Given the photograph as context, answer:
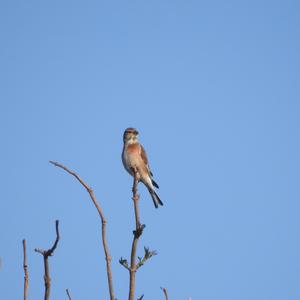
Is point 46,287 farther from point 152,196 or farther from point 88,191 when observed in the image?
point 152,196

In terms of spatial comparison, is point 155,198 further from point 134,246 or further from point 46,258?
point 46,258

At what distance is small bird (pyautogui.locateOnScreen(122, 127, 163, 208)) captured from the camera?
430 inches

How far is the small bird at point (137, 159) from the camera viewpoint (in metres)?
10.9

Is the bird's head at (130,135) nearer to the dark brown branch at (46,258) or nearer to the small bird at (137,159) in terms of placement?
the small bird at (137,159)

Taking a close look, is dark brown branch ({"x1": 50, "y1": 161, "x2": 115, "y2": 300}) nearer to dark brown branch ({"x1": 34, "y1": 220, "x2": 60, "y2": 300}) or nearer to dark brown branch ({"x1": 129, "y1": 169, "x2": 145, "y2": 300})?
dark brown branch ({"x1": 129, "y1": 169, "x2": 145, "y2": 300})

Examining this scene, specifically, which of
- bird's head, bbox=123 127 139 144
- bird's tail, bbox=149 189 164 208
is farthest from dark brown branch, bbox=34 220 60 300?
bird's tail, bbox=149 189 164 208

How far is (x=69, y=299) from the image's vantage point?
2.79 metres

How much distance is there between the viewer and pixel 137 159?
36.1ft

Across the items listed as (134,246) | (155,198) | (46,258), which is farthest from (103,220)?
(155,198)

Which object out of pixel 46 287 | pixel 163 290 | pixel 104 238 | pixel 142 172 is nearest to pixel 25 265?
pixel 46 287

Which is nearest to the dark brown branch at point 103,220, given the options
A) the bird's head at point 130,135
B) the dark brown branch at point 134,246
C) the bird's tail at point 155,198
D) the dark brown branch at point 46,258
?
the dark brown branch at point 134,246

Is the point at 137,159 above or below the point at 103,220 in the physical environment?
above

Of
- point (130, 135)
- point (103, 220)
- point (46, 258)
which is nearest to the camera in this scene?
point (46, 258)

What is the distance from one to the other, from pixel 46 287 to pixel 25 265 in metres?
0.21
